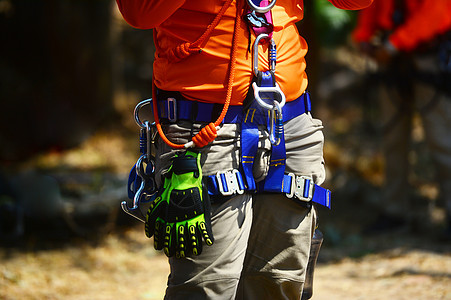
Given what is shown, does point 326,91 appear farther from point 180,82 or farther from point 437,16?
point 180,82

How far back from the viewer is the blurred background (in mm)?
3928

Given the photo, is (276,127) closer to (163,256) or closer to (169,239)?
(169,239)

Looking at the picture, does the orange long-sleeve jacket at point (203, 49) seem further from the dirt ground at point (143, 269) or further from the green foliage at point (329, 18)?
the green foliage at point (329, 18)

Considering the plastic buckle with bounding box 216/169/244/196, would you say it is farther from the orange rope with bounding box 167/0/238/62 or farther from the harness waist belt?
the orange rope with bounding box 167/0/238/62

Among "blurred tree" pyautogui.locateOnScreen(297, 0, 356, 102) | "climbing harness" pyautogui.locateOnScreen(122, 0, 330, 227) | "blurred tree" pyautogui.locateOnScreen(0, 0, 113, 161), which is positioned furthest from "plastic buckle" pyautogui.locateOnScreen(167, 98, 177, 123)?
"blurred tree" pyautogui.locateOnScreen(0, 0, 113, 161)

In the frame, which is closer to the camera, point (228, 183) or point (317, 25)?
point (228, 183)

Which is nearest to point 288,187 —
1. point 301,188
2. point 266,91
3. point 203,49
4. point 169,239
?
point 301,188

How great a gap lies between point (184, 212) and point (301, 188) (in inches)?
17.3

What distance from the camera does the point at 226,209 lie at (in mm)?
1816

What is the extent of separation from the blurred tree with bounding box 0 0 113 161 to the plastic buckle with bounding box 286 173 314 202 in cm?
549

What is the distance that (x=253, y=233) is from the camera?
1.96 metres

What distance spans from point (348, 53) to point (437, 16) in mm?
5965

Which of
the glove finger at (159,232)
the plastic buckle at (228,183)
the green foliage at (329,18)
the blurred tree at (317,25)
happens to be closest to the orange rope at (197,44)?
the plastic buckle at (228,183)

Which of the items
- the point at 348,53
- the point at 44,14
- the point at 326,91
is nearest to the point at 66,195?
the point at 44,14
